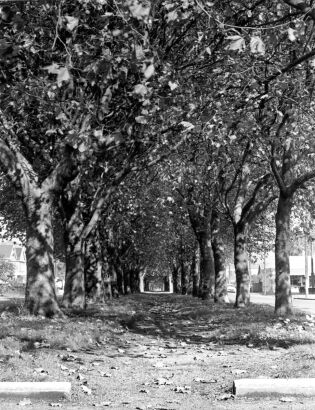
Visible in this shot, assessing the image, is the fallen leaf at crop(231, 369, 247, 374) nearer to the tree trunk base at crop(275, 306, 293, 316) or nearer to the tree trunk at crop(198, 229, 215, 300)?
the tree trunk base at crop(275, 306, 293, 316)

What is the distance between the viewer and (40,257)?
1340cm

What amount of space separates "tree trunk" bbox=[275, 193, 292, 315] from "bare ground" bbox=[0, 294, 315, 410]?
91 cm

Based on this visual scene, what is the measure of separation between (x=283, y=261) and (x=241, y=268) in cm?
567

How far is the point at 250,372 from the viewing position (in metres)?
8.50

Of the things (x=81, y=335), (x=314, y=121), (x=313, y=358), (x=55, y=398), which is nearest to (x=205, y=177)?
(x=314, y=121)

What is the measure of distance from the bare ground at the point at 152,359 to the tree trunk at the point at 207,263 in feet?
40.5

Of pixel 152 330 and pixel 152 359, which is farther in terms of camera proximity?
pixel 152 330

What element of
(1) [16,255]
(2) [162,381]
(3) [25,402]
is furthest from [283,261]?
(1) [16,255]

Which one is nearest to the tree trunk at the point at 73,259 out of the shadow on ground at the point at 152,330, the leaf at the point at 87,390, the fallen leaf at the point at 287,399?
the shadow on ground at the point at 152,330

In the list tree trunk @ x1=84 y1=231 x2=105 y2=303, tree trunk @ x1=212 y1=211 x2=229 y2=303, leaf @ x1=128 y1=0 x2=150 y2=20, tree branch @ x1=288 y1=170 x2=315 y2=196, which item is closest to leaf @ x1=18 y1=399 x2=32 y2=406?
leaf @ x1=128 y1=0 x2=150 y2=20

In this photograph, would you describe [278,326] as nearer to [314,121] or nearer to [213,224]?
[314,121]

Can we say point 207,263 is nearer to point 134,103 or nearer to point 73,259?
point 73,259

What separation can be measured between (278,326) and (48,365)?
6.77 metres

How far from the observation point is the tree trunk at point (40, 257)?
13.2m
